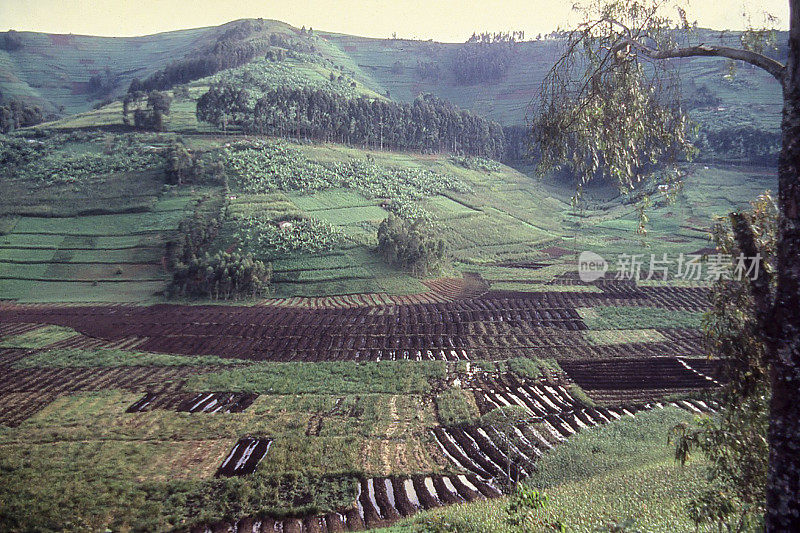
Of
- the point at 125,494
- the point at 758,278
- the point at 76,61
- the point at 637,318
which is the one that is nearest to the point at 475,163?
the point at 637,318

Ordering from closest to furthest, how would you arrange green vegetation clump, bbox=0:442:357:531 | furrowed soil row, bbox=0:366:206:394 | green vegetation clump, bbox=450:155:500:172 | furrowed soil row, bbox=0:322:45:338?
green vegetation clump, bbox=0:442:357:531 → furrowed soil row, bbox=0:366:206:394 → furrowed soil row, bbox=0:322:45:338 → green vegetation clump, bbox=450:155:500:172

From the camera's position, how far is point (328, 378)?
29734mm

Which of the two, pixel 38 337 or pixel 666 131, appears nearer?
pixel 666 131

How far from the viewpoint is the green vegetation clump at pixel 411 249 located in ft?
173

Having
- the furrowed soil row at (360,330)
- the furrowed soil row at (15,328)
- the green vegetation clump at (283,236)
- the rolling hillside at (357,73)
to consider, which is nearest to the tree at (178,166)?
the green vegetation clump at (283,236)

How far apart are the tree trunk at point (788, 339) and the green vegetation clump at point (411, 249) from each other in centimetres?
4662

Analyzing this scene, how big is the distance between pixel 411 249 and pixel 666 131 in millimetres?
43975

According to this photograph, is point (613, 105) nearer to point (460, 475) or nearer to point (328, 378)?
point (460, 475)

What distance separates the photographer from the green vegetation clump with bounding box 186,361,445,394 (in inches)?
1114

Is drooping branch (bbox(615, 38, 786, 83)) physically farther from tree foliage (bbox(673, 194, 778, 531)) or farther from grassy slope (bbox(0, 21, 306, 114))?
grassy slope (bbox(0, 21, 306, 114))

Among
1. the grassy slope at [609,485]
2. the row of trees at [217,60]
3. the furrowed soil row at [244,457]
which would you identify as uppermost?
the row of trees at [217,60]

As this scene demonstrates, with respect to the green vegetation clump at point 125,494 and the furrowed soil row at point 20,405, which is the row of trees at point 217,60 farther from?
the green vegetation clump at point 125,494

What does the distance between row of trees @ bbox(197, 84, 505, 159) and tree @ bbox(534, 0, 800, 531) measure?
84.5m

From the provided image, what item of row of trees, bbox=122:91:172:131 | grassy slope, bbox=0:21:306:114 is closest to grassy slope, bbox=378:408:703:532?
row of trees, bbox=122:91:172:131
